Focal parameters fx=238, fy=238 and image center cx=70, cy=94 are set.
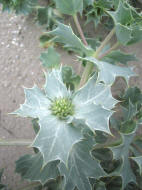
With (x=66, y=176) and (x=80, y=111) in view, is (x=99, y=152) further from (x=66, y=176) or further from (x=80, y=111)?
(x=80, y=111)

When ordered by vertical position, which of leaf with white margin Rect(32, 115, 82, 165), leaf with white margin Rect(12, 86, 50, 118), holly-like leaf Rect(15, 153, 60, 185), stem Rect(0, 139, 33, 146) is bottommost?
holly-like leaf Rect(15, 153, 60, 185)

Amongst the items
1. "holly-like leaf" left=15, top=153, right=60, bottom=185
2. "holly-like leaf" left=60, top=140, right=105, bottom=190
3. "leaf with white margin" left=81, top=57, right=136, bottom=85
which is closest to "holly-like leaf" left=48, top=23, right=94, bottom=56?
"leaf with white margin" left=81, top=57, right=136, bottom=85

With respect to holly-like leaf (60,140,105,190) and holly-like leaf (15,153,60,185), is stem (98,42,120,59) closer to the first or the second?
holly-like leaf (60,140,105,190)

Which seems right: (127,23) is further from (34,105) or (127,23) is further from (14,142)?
(14,142)

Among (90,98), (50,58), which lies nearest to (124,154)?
(90,98)

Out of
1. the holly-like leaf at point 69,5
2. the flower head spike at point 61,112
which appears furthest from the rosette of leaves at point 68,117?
the holly-like leaf at point 69,5

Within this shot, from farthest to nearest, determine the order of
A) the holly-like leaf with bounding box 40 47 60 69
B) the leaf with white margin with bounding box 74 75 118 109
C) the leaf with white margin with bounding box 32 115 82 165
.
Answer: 1. the holly-like leaf with bounding box 40 47 60 69
2. the leaf with white margin with bounding box 74 75 118 109
3. the leaf with white margin with bounding box 32 115 82 165
